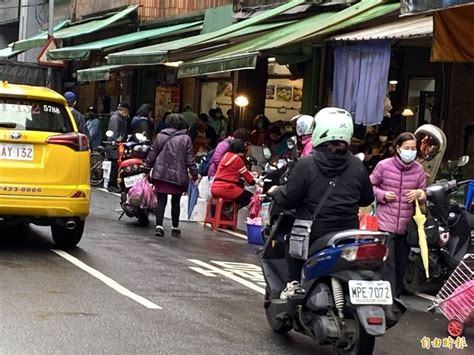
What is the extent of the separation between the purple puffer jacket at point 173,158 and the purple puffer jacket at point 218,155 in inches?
56.1

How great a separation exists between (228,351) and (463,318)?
2.20 meters

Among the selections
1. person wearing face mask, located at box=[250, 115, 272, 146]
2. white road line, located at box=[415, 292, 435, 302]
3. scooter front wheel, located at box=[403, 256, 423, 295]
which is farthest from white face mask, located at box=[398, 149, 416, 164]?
person wearing face mask, located at box=[250, 115, 272, 146]

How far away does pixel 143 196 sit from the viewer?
13078 millimetres

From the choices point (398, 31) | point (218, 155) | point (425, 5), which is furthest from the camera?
point (218, 155)

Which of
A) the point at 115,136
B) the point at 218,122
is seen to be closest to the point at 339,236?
the point at 115,136

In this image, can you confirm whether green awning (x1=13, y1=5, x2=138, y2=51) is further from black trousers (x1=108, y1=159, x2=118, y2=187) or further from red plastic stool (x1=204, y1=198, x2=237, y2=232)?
red plastic stool (x1=204, y1=198, x2=237, y2=232)

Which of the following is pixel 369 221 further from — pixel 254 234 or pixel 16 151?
pixel 16 151

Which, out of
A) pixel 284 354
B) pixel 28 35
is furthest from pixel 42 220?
pixel 28 35

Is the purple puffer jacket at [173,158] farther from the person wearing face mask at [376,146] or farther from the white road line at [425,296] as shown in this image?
the white road line at [425,296]

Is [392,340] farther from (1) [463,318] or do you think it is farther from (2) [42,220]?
(2) [42,220]

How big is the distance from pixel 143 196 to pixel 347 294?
24.2ft

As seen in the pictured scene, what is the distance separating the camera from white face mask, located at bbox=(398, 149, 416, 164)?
8484 mm

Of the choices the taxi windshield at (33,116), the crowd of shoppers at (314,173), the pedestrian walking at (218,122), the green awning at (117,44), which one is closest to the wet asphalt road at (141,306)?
the crowd of shoppers at (314,173)

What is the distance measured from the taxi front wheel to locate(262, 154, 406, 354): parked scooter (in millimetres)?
4602
